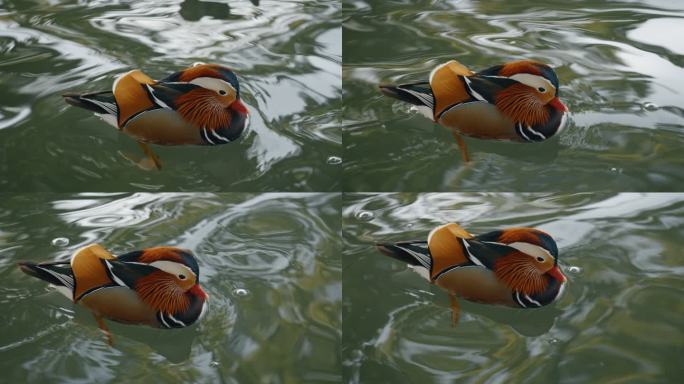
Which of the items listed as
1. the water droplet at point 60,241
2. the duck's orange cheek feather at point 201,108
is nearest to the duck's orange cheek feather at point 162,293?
the water droplet at point 60,241

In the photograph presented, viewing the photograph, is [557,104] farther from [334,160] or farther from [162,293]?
[162,293]

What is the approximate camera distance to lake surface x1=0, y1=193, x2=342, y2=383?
108cm

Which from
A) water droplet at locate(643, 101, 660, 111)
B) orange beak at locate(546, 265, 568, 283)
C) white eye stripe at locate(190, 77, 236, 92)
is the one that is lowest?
orange beak at locate(546, 265, 568, 283)

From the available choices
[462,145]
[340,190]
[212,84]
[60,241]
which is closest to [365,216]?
[340,190]

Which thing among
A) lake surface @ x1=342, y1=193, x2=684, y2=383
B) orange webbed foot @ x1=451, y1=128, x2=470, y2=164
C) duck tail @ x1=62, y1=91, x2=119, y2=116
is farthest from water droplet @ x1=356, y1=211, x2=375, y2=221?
duck tail @ x1=62, y1=91, x2=119, y2=116

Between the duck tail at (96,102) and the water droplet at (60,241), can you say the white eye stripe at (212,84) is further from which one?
the water droplet at (60,241)

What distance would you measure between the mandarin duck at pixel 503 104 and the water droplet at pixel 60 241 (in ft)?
1.70

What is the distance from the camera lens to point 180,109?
1243mm

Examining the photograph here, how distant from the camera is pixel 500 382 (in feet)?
3.49

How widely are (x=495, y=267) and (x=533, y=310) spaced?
70 mm

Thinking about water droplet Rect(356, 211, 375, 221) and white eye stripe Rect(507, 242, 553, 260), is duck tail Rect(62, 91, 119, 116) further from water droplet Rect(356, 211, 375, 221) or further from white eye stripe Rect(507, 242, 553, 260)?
white eye stripe Rect(507, 242, 553, 260)

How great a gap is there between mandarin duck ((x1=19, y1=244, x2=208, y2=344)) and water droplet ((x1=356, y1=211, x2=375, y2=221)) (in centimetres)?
22

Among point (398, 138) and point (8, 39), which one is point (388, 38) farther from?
point (8, 39)

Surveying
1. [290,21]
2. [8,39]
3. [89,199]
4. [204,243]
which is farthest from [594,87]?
[8,39]
